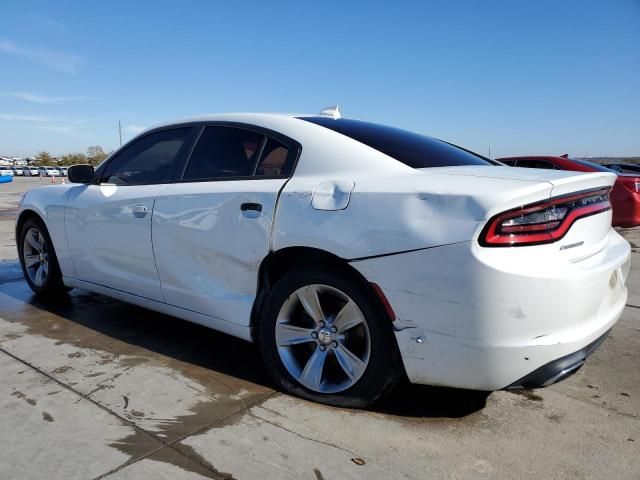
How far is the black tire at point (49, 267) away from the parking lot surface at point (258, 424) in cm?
109

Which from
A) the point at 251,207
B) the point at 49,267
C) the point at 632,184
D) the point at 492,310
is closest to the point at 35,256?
the point at 49,267

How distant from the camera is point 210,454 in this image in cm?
205

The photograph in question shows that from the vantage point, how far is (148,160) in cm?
351

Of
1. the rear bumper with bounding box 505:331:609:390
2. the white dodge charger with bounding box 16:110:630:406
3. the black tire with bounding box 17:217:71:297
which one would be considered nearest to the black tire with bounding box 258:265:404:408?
the white dodge charger with bounding box 16:110:630:406

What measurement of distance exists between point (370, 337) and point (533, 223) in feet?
2.83

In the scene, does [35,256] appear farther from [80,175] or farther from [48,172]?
[48,172]

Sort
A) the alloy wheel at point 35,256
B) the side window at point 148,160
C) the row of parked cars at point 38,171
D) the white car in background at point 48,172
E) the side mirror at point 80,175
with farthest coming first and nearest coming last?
1. the row of parked cars at point 38,171
2. the white car in background at point 48,172
3. the alloy wheel at point 35,256
4. the side mirror at point 80,175
5. the side window at point 148,160

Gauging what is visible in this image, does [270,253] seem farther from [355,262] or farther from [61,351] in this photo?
[61,351]

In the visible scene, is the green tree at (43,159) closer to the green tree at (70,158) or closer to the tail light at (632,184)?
the green tree at (70,158)

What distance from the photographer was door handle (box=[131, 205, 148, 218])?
3203 millimetres

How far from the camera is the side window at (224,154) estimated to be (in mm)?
Answer: 2865

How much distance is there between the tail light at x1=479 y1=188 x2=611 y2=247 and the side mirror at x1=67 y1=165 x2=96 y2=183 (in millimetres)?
3129

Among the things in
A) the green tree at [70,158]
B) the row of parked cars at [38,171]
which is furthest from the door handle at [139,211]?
the green tree at [70,158]

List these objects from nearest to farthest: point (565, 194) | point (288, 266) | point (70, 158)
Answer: point (565, 194) < point (288, 266) < point (70, 158)
